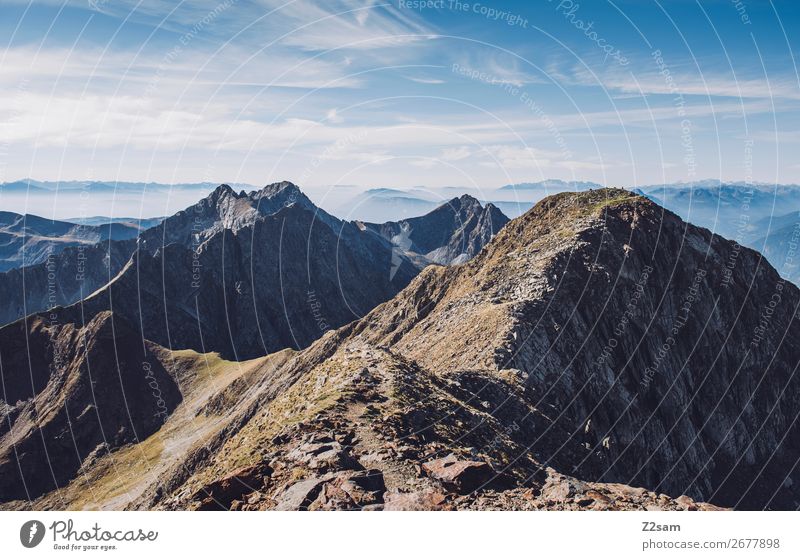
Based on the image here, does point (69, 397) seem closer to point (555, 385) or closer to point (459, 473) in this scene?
point (555, 385)

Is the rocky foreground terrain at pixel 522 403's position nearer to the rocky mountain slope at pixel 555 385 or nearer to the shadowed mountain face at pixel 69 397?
the rocky mountain slope at pixel 555 385

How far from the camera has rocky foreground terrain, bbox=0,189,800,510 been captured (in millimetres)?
34281

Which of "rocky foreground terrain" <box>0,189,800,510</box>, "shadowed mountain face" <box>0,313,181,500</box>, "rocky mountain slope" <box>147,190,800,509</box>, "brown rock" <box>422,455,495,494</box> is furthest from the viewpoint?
"shadowed mountain face" <box>0,313,181,500</box>

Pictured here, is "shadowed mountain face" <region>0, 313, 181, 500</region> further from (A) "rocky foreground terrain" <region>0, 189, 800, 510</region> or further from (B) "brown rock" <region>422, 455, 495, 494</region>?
(B) "brown rock" <region>422, 455, 495, 494</region>

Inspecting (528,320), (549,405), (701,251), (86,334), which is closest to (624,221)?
(701,251)

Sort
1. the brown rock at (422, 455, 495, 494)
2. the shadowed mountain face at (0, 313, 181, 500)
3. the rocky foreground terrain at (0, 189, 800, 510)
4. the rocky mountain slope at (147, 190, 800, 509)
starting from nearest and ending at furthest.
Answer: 1. the brown rock at (422, 455, 495, 494)
2. the rocky foreground terrain at (0, 189, 800, 510)
3. the rocky mountain slope at (147, 190, 800, 509)
4. the shadowed mountain face at (0, 313, 181, 500)

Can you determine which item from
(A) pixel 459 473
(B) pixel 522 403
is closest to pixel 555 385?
(B) pixel 522 403

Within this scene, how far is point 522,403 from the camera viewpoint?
194 ft

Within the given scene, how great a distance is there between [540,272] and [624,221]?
23288 mm

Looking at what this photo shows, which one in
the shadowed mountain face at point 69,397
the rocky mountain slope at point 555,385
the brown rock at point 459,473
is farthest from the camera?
the shadowed mountain face at point 69,397

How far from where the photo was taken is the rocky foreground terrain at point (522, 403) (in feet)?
112

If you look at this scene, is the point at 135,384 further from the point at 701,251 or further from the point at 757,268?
the point at 757,268

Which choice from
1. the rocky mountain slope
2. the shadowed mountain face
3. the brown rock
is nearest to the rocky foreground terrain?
the brown rock

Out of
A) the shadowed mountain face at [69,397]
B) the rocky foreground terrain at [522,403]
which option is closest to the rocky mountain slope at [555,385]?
the rocky foreground terrain at [522,403]
